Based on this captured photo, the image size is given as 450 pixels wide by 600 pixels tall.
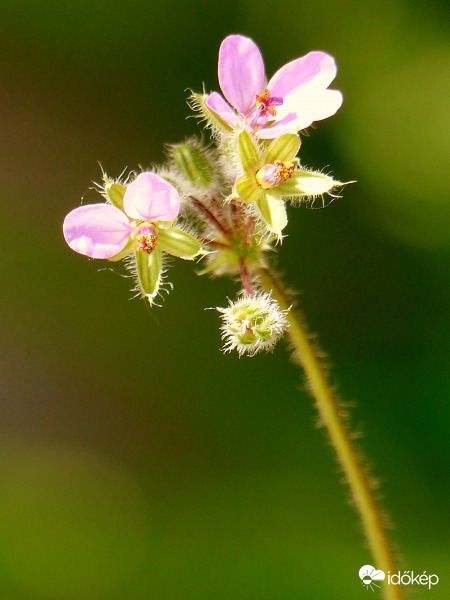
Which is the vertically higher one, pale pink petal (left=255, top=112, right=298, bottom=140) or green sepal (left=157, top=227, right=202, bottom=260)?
pale pink petal (left=255, top=112, right=298, bottom=140)

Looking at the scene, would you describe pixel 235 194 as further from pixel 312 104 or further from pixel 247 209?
pixel 312 104

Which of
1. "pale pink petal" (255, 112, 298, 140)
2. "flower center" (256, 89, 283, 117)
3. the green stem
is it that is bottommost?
the green stem

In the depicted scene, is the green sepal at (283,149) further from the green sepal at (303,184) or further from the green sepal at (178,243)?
the green sepal at (178,243)

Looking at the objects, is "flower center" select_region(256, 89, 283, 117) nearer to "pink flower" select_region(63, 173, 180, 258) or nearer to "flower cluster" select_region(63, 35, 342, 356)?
"flower cluster" select_region(63, 35, 342, 356)

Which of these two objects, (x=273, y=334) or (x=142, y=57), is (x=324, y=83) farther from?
(x=142, y=57)

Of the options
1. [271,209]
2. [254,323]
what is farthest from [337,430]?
[271,209]

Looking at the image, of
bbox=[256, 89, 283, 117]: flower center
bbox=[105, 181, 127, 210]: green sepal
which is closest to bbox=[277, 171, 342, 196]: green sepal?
bbox=[256, 89, 283, 117]: flower center

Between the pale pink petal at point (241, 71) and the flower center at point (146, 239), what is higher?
the pale pink petal at point (241, 71)

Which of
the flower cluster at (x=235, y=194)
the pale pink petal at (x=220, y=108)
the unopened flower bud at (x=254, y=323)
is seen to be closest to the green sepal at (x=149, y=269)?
the flower cluster at (x=235, y=194)
